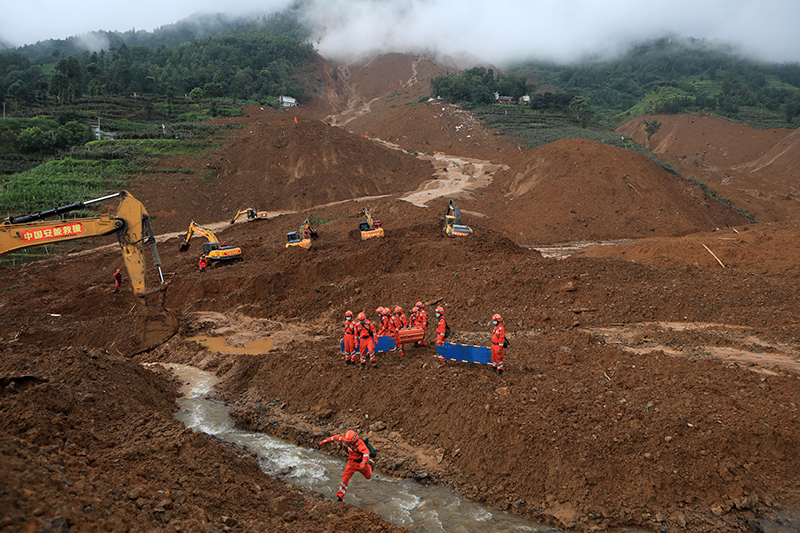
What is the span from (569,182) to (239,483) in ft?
122

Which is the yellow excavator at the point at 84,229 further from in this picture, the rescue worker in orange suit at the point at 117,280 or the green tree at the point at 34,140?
the green tree at the point at 34,140

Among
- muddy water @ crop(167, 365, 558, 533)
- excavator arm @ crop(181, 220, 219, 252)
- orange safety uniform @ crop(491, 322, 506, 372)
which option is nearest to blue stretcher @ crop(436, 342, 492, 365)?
orange safety uniform @ crop(491, 322, 506, 372)

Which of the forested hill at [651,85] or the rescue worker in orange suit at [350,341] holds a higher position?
the forested hill at [651,85]

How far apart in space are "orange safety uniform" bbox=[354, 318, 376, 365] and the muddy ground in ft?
1.49

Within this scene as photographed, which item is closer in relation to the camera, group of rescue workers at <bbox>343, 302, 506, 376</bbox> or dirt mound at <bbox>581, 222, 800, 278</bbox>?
group of rescue workers at <bbox>343, 302, 506, 376</bbox>

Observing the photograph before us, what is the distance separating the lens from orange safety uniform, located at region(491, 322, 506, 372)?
10.8 metres

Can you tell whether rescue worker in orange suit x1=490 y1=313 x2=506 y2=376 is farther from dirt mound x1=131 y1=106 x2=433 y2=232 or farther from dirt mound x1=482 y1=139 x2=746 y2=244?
dirt mound x1=131 y1=106 x2=433 y2=232

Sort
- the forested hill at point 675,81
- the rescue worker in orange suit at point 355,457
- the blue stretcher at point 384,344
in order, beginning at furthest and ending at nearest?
the forested hill at point 675,81 < the blue stretcher at point 384,344 < the rescue worker in orange suit at point 355,457

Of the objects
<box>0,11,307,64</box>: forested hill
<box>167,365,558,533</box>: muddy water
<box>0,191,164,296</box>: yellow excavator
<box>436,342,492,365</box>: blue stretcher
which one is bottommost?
<box>167,365,558,533</box>: muddy water

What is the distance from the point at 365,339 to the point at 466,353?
257 centimetres

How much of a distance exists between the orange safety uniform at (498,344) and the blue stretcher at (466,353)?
291 mm

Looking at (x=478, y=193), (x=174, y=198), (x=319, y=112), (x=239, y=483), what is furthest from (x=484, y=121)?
(x=239, y=483)

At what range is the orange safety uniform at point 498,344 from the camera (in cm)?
1082

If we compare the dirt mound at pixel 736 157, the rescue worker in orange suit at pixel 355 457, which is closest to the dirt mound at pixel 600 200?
the dirt mound at pixel 736 157
